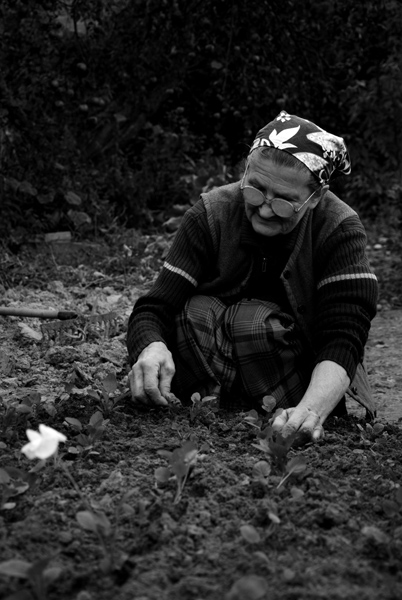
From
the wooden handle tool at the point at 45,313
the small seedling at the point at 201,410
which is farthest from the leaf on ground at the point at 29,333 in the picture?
the small seedling at the point at 201,410

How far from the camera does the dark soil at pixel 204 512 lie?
5.11 feet

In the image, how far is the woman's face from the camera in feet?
9.49

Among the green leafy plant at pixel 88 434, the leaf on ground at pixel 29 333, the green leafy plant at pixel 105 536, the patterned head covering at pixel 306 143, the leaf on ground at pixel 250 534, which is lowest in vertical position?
the leaf on ground at pixel 29 333

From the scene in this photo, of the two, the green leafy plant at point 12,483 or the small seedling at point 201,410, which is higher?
the green leafy plant at point 12,483

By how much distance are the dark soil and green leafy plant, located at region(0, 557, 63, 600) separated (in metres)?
0.02

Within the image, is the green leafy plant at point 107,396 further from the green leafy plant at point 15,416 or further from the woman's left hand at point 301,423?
the woman's left hand at point 301,423

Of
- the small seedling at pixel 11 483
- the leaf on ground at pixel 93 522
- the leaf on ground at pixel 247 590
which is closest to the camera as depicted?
the leaf on ground at pixel 247 590

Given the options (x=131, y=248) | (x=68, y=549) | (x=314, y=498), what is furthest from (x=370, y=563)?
(x=131, y=248)

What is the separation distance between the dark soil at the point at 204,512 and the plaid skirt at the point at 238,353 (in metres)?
0.22

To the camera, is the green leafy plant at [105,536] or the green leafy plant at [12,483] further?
the green leafy plant at [12,483]

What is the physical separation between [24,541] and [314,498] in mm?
683

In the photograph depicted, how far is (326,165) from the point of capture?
296cm

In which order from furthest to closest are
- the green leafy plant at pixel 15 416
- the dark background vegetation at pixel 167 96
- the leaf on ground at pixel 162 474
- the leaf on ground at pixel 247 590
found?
the dark background vegetation at pixel 167 96 < the green leafy plant at pixel 15 416 < the leaf on ground at pixel 162 474 < the leaf on ground at pixel 247 590

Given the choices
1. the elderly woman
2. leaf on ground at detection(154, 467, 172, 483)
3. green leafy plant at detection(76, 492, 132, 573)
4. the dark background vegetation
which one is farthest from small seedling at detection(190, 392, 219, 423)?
the dark background vegetation
